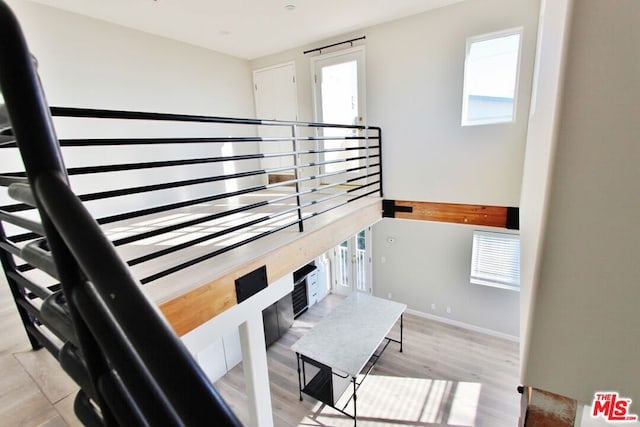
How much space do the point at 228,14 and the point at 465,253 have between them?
195 inches

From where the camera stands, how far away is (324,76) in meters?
4.88

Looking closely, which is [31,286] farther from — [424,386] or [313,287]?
[313,287]

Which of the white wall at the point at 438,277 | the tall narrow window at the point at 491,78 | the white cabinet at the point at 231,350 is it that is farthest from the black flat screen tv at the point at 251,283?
the white wall at the point at 438,277

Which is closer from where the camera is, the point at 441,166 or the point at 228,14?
the point at 228,14

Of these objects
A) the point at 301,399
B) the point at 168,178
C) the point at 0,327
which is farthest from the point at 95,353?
the point at 301,399

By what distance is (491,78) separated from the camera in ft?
12.3

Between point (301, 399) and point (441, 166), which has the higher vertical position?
point (441, 166)

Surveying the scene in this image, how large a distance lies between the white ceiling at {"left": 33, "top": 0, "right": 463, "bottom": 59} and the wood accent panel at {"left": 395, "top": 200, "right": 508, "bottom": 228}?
2687 millimetres

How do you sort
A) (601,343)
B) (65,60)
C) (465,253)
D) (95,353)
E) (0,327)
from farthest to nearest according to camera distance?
(465,253) < (65,60) < (0,327) < (601,343) < (95,353)

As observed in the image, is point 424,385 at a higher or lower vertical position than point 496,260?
lower

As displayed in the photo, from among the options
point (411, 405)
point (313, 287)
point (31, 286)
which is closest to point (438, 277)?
point (411, 405)

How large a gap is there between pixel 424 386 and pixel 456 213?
269 cm

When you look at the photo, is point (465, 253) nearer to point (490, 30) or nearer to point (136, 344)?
point (490, 30)

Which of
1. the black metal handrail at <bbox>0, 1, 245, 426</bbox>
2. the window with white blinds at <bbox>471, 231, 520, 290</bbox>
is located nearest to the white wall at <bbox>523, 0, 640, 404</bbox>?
the black metal handrail at <bbox>0, 1, 245, 426</bbox>
